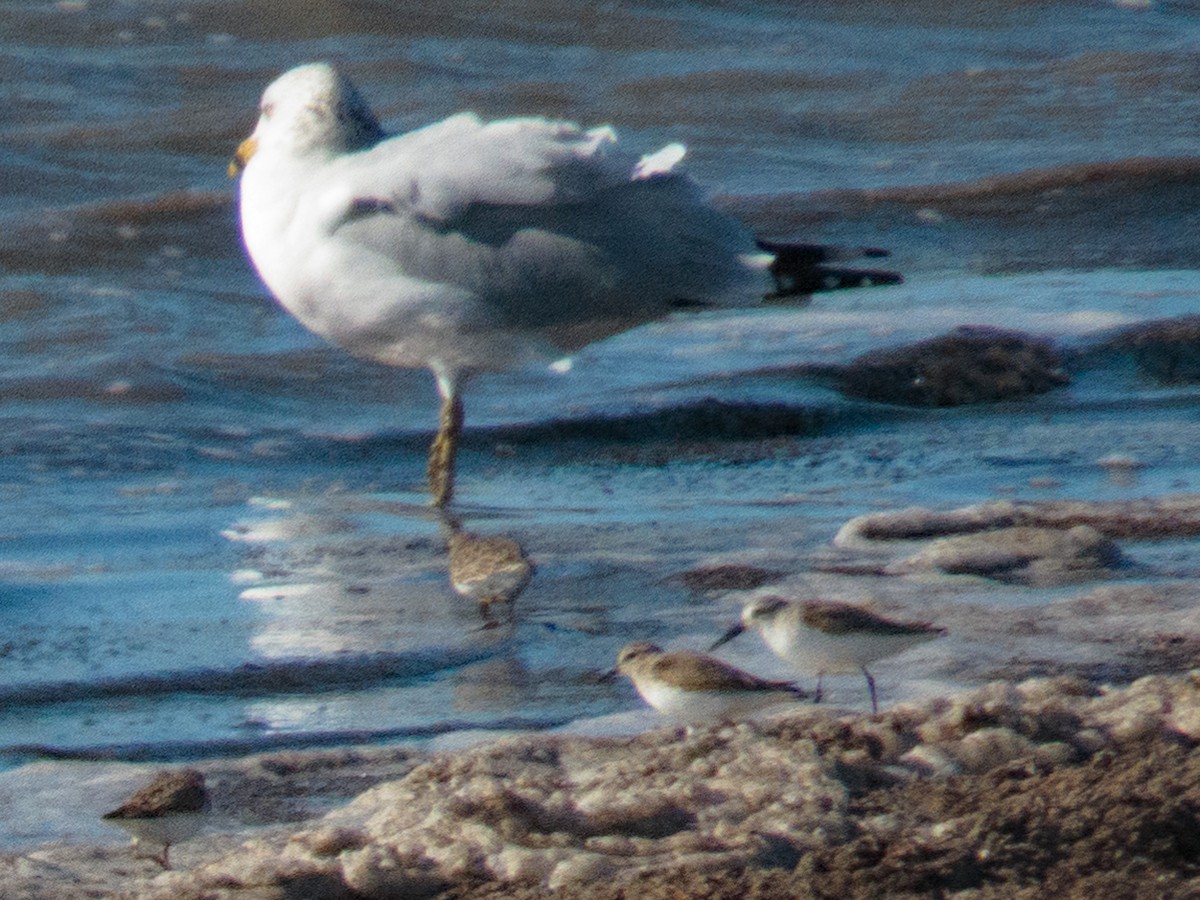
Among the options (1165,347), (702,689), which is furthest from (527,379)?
(702,689)

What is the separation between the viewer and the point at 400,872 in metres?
2.16

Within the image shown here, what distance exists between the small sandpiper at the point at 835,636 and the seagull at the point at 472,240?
220 centimetres

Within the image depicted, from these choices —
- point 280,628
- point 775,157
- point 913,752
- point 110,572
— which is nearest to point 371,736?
point 280,628

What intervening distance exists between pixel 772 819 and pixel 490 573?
173 centimetres

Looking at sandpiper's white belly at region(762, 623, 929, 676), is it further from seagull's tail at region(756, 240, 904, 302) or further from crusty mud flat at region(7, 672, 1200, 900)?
seagull's tail at region(756, 240, 904, 302)

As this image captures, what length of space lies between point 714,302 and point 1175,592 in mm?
2004

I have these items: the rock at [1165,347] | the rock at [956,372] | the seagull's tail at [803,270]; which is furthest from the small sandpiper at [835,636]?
the rock at [1165,347]

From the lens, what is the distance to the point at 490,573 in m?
3.95

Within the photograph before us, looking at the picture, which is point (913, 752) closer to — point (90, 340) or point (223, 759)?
point (223, 759)

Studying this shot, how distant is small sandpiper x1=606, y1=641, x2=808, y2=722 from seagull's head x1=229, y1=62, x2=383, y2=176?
2670mm

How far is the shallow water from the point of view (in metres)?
3.70

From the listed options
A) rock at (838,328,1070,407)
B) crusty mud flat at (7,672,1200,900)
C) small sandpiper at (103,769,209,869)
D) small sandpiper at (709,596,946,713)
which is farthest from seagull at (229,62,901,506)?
small sandpiper at (103,769,209,869)

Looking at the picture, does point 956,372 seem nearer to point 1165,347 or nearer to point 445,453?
point 1165,347

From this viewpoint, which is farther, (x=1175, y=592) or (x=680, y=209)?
(x=680, y=209)
